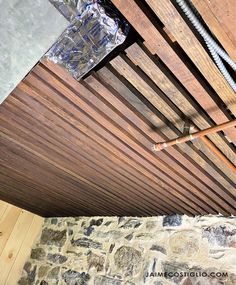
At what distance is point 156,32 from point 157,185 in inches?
46.3

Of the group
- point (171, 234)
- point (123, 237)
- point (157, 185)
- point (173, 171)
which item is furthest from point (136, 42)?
point (123, 237)

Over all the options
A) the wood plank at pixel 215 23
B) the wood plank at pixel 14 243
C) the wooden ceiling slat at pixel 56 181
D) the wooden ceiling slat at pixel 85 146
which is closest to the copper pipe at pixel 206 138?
the wood plank at pixel 215 23

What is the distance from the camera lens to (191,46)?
81cm

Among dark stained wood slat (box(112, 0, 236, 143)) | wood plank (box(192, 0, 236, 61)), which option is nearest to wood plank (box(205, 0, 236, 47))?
wood plank (box(192, 0, 236, 61))

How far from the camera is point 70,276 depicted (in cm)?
271

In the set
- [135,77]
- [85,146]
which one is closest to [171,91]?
[135,77]

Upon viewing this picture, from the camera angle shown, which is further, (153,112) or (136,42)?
(153,112)

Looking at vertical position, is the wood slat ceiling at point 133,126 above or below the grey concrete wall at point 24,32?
above

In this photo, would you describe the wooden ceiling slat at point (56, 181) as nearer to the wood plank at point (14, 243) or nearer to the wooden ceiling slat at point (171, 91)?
the wooden ceiling slat at point (171, 91)

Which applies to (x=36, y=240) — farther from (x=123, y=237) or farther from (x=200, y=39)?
(x=200, y=39)

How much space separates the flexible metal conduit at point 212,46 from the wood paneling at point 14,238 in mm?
2952

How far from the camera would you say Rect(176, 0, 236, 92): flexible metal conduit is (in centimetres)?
71

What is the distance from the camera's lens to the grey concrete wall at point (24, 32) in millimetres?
699

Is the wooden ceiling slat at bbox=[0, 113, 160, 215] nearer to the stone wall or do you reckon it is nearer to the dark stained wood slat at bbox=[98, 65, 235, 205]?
the stone wall
